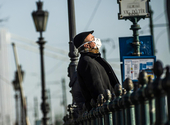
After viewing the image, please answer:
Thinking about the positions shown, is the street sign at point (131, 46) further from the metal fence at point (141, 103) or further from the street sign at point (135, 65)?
the metal fence at point (141, 103)

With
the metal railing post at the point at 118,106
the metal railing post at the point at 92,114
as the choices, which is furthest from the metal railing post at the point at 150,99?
the metal railing post at the point at 92,114

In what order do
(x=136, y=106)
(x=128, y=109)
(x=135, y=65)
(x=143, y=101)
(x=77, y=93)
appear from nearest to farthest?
1. (x=143, y=101)
2. (x=136, y=106)
3. (x=128, y=109)
4. (x=135, y=65)
5. (x=77, y=93)

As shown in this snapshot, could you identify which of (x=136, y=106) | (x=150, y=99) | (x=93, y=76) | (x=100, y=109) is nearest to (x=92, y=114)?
(x=93, y=76)

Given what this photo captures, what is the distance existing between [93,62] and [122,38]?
5.97ft

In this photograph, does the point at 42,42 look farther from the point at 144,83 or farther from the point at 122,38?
the point at 144,83

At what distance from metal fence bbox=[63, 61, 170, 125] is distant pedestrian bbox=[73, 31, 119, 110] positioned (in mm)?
1045

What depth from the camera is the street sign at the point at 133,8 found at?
9188mm

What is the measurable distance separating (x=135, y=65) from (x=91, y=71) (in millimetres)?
1447

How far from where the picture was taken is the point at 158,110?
352cm

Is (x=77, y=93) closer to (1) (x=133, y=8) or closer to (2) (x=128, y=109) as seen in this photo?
(1) (x=133, y=8)

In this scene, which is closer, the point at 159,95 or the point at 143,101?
the point at 159,95

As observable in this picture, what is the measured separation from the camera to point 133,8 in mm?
9188

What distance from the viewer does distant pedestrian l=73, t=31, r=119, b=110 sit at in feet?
23.9

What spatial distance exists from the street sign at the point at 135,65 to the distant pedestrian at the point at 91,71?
2.90 ft
